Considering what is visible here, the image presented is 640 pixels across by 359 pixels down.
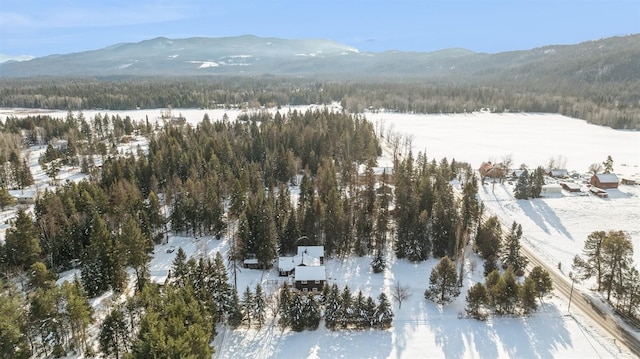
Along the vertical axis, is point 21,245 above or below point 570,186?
above

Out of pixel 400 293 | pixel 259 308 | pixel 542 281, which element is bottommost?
pixel 400 293

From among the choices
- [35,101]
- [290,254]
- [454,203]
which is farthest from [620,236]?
[35,101]

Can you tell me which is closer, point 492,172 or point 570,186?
point 570,186

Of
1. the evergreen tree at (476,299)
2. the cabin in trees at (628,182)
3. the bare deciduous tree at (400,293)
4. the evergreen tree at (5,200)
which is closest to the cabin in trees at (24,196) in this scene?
the evergreen tree at (5,200)

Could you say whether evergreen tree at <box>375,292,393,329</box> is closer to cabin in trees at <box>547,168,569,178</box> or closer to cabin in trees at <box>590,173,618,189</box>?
cabin in trees at <box>590,173,618,189</box>

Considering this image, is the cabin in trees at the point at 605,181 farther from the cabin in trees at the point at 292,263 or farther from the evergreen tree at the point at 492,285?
the cabin in trees at the point at 292,263

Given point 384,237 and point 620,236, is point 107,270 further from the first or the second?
point 620,236

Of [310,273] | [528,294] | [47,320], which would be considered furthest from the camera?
[310,273]

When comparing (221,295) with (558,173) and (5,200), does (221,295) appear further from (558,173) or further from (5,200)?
(558,173)

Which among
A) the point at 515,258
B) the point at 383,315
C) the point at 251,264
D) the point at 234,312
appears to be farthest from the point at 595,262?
the point at 251,264
